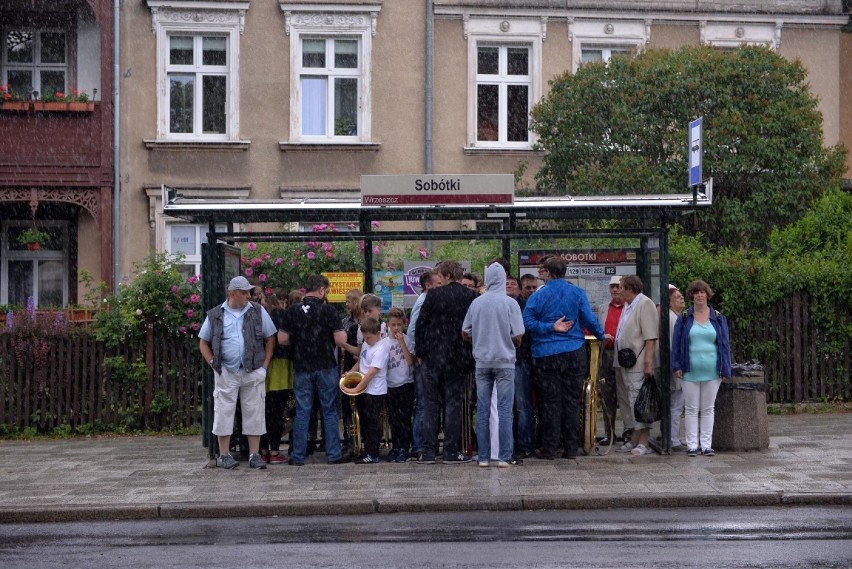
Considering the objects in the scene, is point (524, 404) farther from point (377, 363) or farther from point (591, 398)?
point (377, 363)

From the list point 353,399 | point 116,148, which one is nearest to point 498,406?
point 353,399

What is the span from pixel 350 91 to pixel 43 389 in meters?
10.6

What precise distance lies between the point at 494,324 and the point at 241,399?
2580mm

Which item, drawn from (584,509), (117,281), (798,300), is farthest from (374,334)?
(117,281)

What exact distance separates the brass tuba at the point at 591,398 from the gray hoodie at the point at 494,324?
0.97 metres

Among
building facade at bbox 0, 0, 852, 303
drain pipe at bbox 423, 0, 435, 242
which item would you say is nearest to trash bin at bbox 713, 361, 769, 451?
building facade at bbox 0, 0, 852, 303

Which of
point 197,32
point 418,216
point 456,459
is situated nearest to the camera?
point 456,459

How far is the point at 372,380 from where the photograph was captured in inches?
487

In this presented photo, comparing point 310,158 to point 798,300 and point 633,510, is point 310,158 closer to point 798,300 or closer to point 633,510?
point 798,300

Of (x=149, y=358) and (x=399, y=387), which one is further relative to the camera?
(x=149, y=358)

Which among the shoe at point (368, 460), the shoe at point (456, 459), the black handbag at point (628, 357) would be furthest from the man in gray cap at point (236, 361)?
the black handbag at point (628, 357)

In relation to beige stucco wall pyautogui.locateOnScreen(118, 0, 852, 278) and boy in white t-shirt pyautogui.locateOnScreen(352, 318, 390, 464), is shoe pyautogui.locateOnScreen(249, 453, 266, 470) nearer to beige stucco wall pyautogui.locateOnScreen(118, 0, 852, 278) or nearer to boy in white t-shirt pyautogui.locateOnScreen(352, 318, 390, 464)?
boy in white t-shirt pyautogui.locateOnScreen(352, 318, 390, 464)

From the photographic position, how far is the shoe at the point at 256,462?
12203mm

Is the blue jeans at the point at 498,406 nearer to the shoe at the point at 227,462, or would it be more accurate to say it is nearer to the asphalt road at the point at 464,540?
the asphalt road at the point at 464,540
